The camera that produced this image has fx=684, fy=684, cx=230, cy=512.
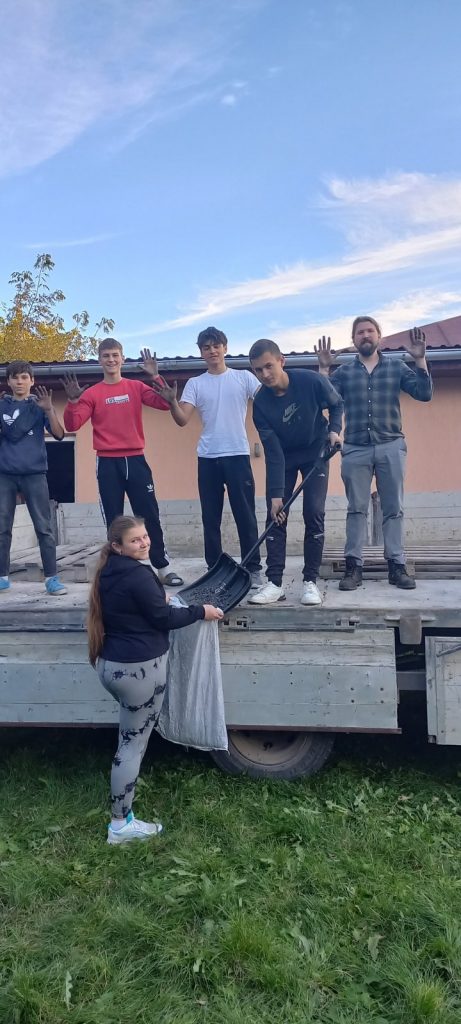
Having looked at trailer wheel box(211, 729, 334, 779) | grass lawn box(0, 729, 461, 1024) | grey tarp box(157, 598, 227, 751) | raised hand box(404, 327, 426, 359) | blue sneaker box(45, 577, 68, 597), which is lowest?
grass lawn box(0, 729, 461, 1024)

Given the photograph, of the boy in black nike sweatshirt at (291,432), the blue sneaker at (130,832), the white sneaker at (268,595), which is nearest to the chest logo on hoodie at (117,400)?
the boy in black nike sweatshirt at (291,432)

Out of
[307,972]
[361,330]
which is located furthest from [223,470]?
[307,972]

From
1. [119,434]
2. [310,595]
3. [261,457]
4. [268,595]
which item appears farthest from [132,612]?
[261,457]

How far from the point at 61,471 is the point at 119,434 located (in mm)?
6269

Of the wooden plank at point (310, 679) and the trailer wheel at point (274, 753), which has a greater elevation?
the wooden plank at point (310, 679)

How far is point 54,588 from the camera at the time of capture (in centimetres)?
427

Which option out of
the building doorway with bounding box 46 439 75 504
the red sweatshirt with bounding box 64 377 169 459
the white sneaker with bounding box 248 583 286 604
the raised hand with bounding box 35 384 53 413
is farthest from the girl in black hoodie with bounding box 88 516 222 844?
the building doorway with bounding box 46 439 75 504

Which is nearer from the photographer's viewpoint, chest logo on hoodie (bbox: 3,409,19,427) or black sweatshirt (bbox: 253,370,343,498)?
black sweatshirt (bbox: 253,370,343,498)

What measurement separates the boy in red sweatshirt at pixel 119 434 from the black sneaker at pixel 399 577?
138cm

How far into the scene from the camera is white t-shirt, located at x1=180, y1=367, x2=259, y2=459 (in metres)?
4.44

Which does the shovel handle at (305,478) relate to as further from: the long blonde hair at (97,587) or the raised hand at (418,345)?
the long blonde hair at (97,587)

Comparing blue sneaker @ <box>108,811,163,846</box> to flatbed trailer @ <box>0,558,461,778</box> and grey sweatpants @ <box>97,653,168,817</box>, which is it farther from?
flatbed trailer @ <box>0,558,461,778</box>

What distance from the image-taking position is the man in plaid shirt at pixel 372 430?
426cm

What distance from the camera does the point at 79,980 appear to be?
2.42 m
